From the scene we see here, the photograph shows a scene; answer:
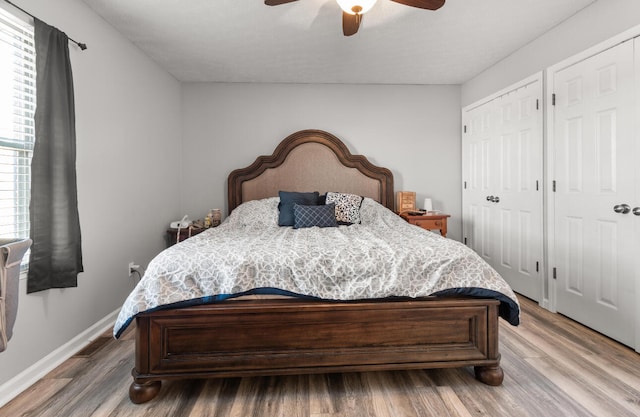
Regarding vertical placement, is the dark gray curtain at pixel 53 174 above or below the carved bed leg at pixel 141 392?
above

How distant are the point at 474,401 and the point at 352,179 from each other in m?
2.87

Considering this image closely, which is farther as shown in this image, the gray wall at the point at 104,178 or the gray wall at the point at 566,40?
the gray wall at the point at 566,40

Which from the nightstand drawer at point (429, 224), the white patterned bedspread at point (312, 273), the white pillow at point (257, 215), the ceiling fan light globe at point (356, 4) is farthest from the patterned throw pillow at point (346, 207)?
the ceiling fan light globe at point (356, 4)

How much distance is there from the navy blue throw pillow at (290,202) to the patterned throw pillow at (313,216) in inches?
4.5

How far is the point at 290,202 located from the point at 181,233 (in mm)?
1249

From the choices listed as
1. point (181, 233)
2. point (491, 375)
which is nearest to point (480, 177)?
point (491, 375)

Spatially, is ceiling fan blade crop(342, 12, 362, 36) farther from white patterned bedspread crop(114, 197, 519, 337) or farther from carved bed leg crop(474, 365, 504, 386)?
carved bed leg crop(474, 365, 504, 386)

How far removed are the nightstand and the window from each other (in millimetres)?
1689

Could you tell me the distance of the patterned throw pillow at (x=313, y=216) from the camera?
3255 mm

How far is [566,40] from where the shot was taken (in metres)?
2.74

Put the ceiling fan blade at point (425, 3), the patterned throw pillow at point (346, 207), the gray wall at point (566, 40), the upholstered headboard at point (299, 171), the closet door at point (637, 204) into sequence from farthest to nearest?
1. the upholstered headboard at point (299, 171)
2. the patterned throw pillow at point (346, 207)
3. the gray wall at point (566, 40)
4. the closet door at point (637, 204)
5. the ceiling fan blade at point (425, 3)

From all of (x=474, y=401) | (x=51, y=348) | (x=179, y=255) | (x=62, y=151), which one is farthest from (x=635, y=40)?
(x=51, y=348)

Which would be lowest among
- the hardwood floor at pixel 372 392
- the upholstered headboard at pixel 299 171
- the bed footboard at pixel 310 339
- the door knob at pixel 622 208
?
the hardwood floor at pixel 372 392

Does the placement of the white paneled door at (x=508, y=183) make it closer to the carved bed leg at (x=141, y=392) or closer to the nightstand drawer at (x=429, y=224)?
the nightstand drawer at (x=429, y=224)
